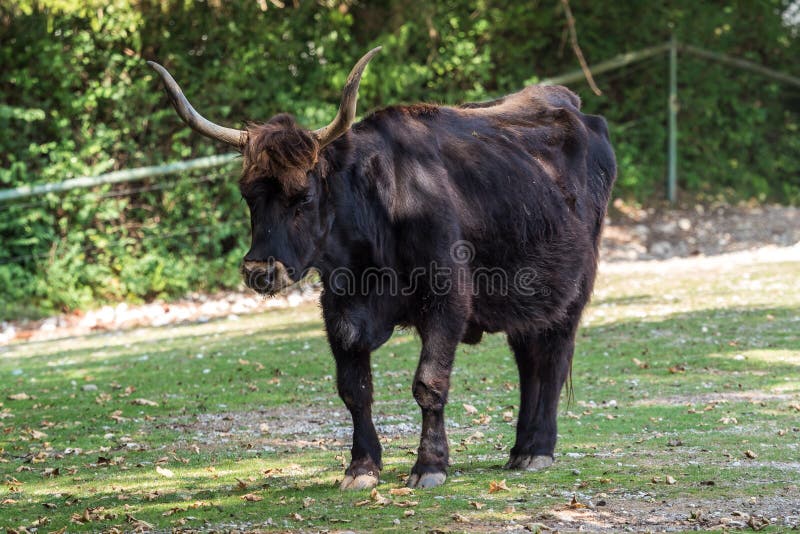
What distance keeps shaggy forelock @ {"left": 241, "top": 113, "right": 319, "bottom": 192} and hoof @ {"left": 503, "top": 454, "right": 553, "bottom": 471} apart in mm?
2372

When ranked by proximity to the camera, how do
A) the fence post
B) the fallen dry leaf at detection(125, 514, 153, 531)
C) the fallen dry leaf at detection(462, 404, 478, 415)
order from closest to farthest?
the fallen dry leaf at detection(125, 514, 153, 531) → the fallen dry leaf at detection(462, 404, 478, 415) → the fence post

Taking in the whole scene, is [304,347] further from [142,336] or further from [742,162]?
[742,162]

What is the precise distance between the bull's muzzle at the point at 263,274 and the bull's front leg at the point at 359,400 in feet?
2.51

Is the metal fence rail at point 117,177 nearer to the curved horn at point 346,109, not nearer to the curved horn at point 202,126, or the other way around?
the curved horn at point 202,126

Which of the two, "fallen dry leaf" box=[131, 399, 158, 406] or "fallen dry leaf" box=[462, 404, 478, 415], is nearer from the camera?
"fallen dry leaf" box=[462, 404, 478, 415]

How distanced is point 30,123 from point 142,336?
11.9 feet

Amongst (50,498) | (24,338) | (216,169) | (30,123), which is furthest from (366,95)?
(50,498)

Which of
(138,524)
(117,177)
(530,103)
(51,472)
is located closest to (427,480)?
Result: (138,524)

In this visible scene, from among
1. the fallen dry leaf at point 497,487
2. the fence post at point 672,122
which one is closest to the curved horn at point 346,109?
the fallen dry leaf at point 497,487

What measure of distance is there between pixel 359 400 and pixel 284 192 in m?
1.44

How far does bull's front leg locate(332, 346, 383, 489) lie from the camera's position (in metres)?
7.48

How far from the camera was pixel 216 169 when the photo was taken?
715 inches

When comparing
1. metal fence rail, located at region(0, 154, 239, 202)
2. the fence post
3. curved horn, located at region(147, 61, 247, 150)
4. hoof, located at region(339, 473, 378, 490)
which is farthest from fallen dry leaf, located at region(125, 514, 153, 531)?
the fence post

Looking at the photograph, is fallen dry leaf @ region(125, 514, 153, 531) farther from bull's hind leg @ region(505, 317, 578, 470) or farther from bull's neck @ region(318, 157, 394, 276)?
bull's hind leg @ region(505, 317, 578, 470)
